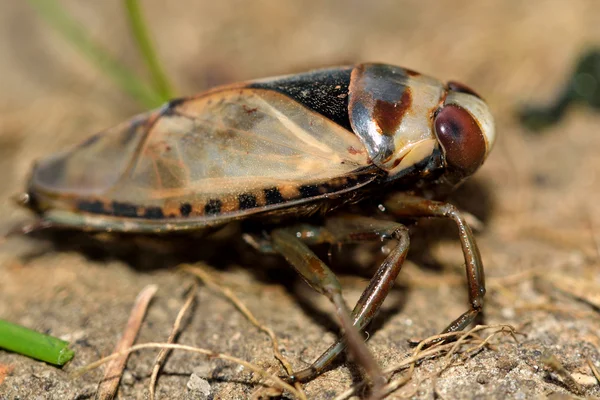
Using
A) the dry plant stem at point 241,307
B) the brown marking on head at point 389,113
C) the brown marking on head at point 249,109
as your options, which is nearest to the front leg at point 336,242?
the dry plant stem at point 241,307

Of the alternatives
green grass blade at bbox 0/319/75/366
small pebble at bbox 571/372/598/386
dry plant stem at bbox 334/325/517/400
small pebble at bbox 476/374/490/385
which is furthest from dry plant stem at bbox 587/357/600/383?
green grass blade at bbox 0/319/75/366

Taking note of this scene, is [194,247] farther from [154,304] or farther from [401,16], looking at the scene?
[401,16]

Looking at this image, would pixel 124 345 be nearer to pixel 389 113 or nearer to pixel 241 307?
pixel 241 307

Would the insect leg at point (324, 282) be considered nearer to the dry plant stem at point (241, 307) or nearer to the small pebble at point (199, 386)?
the dry plant stem at point (241, 307)

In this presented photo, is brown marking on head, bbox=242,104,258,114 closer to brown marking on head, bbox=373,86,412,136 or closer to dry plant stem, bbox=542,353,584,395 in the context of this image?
brown marking on head, bbox=373,86,412,136

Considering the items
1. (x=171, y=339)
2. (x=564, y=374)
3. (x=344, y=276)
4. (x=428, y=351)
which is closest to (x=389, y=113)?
(x=344, y=276)

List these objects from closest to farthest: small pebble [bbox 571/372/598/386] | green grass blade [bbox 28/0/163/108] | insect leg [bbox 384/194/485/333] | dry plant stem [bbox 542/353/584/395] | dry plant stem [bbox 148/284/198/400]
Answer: dry plant stem [bbox 542/353/584/395] → small pebble [bbox 571/372/598/386] → dry plant stem [bbox 148/284/198/400] → insect leg [bbox 384/194/485/333] → green grass blade [bbox 28/0/163/108]

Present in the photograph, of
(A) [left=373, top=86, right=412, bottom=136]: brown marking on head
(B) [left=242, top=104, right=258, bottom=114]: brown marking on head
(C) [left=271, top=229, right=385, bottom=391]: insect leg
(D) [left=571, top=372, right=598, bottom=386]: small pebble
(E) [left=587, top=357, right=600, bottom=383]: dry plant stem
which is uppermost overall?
(A) [left=373, top=86, right=412, bottom=136]: brown marking on head
